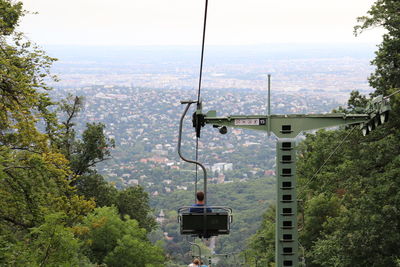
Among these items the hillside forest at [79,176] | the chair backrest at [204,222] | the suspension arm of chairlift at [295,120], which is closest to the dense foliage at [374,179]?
the hillside forest at [79,176]

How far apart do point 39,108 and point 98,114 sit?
17354cm

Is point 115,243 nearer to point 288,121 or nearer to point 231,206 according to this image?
point 288,121

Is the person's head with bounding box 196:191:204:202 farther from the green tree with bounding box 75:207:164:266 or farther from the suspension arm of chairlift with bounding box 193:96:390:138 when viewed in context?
the green tree with bounding box 75:207:164:266

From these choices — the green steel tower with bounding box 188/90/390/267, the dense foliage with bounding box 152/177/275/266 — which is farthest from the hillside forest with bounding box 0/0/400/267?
the dense foliage with bounding box 152/177/275/266

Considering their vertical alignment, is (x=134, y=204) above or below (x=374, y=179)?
below

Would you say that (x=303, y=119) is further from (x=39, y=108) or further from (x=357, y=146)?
(x=357, y=146)

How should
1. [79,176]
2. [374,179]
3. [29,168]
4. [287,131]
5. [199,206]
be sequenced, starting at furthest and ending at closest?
[79,176] < [374,179] < [29,168] < [199,206] < [287,131]

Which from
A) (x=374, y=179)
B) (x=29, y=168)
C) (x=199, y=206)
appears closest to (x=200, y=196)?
(x=199, y=206)

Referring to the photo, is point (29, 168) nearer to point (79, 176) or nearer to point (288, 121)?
point (79, 176)

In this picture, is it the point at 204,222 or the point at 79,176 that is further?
the point at 79,176

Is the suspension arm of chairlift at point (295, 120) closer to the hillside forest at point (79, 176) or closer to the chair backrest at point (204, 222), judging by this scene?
the hillside forest at point (79, 176)

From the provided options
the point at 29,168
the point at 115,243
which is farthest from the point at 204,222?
the point at 115,243

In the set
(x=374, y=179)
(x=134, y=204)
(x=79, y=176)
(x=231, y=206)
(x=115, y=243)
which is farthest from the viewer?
(x=231, y=206)

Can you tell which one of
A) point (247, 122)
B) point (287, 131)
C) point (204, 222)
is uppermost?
point (247, 122)
